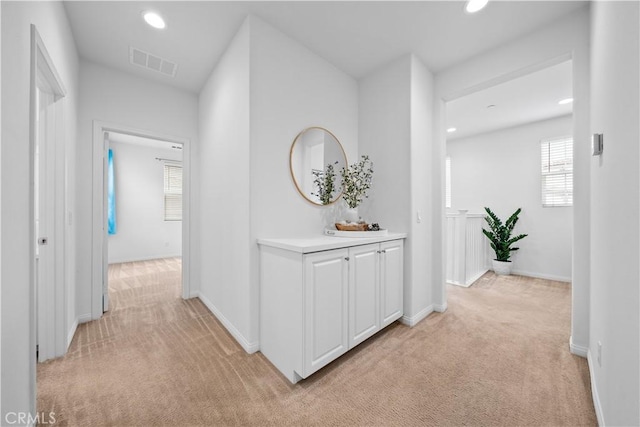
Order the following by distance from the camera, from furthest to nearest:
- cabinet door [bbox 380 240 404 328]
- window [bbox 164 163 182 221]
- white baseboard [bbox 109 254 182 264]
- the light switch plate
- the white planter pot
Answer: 1. window [bbox 164 163 182 221]
2. white baseboard [bbox 109 254 182 264]
3. the white planter pot
4. cabinet door [bbox 380 240 404 328]
5. the light switch plate

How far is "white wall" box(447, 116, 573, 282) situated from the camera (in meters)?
4.07

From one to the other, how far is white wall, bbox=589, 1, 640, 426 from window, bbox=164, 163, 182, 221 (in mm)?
6818

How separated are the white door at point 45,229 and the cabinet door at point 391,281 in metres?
2.50

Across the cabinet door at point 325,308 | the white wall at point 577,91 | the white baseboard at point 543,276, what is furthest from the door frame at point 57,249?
the white baseboard at point 543,276

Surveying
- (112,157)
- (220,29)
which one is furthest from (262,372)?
(112,157)

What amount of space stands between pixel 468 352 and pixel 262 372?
61.7 inches

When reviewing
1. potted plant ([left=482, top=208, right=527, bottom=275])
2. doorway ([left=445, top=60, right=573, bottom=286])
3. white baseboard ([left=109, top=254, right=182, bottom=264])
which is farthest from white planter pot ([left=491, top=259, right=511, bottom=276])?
white baseboard ([left=109, top=254, right=182, bottom=264])

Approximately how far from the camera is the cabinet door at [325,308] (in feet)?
5.20

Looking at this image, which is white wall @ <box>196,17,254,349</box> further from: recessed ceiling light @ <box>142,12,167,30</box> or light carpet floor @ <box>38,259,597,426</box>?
recessed ceiling light @ <box>142,12,167,30</box>

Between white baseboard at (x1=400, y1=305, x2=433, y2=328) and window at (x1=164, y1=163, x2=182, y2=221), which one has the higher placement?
window at (x1=164, y1=163, x2=182, y2=221)

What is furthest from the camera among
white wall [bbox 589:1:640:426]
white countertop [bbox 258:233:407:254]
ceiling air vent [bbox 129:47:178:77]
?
ceiling air vent [bbox 129:47:178:77]

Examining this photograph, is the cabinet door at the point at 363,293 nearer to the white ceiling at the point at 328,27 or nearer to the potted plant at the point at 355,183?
the potted plant at the point at 355,183

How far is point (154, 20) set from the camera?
2.04 metres

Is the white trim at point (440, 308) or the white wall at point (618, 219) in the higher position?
the white wall at point (618, 219)
